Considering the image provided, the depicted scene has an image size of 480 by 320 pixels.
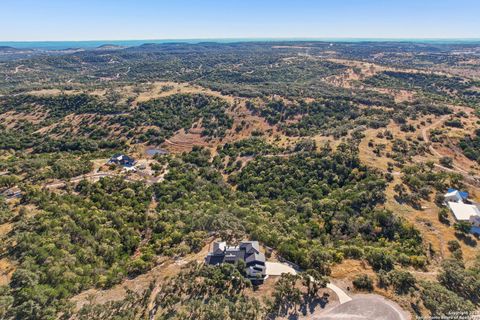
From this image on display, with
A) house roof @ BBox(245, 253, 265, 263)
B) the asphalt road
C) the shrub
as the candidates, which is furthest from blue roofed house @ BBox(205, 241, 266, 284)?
the shrub

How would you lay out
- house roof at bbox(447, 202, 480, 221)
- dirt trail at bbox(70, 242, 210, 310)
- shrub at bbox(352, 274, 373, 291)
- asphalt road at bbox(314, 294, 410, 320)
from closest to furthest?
1. asphalt road at bbox(314, 294, 410, 320)
2. dirt trail at bbox(70, 242, 210, 310)
3. shrub at bbox(352, 274, 373, 291)
4. house roof at bbox(447, 202, 480, 221)

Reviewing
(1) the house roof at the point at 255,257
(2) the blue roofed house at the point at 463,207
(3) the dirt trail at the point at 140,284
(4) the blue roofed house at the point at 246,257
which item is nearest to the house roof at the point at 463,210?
(2) the blue roofed house at the point at 463,207

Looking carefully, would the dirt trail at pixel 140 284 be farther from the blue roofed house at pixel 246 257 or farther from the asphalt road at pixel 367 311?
the asphalt road at pixel 367 311

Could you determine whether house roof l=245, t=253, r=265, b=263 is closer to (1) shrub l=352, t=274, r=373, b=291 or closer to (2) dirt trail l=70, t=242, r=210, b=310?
(2) dirt trail l=70, t=242, r=210, b=310

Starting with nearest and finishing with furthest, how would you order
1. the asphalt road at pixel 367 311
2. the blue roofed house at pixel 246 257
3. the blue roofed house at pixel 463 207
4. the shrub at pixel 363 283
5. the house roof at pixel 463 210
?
the asphalt road at pixel 367 311
the shrub at pixel 363 283
the blue roofed house at pixel 246 257
the blue roofed house at pixel 463 207
the house roof at pixel 463 210

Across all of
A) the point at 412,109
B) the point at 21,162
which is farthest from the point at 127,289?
the point at 412,109

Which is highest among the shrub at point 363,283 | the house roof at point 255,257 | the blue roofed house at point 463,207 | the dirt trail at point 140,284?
the house roof at point 255,257

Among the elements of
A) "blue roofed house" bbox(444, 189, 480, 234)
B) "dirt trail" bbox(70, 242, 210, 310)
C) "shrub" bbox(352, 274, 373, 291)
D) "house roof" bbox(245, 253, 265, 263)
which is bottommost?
"blue roofed house" bbox(444, 189, 480, 234)
